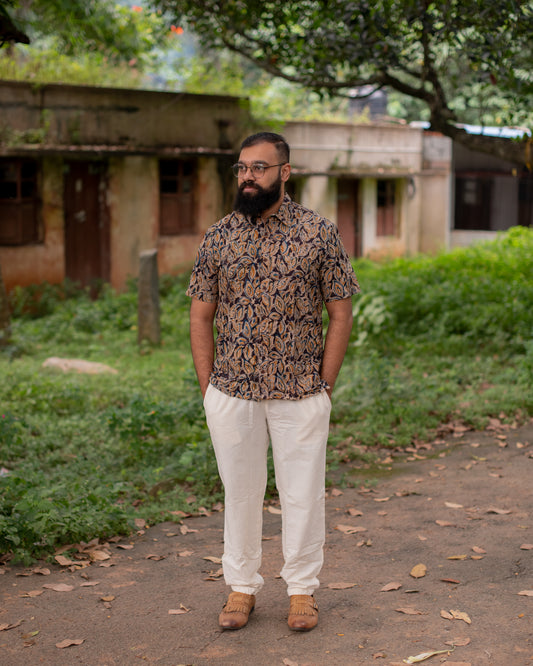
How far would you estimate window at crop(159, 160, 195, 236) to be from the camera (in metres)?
17.2

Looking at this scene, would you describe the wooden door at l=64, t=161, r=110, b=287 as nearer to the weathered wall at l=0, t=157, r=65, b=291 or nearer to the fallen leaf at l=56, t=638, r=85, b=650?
the weathered wall at l=0, t=157, r=65, b=291

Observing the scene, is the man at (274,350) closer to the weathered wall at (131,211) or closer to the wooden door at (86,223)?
the wooden door at (86,223)

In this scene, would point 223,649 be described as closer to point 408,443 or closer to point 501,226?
point 408,443

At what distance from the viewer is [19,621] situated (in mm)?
3949

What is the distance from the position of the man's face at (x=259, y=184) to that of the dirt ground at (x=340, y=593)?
6.41ft

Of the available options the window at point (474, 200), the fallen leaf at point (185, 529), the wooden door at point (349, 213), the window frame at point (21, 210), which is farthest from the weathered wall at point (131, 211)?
the window at point (474, 200)

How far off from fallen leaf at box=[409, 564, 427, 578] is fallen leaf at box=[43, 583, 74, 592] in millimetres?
1853

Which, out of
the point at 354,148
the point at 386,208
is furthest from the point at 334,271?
the point at 386,208

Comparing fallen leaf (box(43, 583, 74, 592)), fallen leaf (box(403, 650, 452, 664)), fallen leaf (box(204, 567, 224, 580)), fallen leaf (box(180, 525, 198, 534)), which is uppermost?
fallen leaf (box(403, 650, 452, 664))

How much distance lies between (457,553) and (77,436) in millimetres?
3820

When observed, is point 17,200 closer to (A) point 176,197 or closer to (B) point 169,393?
(A) point 176,197

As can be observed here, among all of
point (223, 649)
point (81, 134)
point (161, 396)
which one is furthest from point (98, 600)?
point (81, 134)

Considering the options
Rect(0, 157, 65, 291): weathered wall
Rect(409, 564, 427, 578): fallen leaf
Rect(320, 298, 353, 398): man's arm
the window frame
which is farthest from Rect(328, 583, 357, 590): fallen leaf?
the window frame

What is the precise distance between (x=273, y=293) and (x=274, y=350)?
258mm
